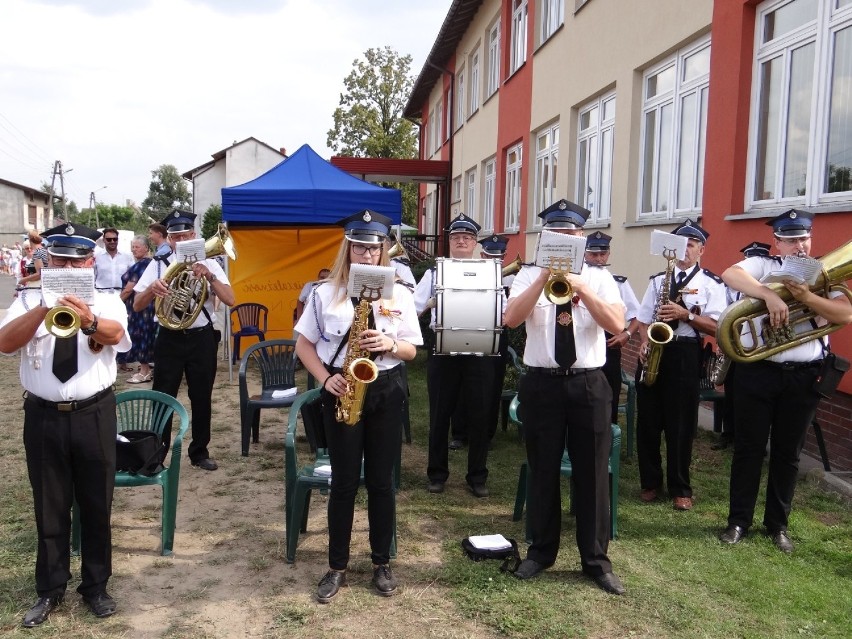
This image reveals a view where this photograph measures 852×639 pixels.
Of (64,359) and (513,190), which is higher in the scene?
(513,190)

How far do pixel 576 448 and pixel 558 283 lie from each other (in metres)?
0.96

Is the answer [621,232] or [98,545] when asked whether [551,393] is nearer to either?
[98,545]

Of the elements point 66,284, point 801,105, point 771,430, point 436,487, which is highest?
point 801,105

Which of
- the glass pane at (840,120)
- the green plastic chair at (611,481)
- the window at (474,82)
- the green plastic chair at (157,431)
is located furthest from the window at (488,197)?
the green plastic chair at (157,431)

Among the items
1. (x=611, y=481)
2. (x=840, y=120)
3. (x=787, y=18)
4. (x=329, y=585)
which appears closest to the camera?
(x=329, y=585)

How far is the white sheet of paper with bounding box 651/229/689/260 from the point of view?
205 inches

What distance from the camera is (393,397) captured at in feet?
12.5

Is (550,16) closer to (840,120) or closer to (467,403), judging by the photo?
(840,120)

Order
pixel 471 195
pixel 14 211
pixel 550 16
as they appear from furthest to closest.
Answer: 1. pixel 14 211
2. pixel 471 195
3. pixel 550 16

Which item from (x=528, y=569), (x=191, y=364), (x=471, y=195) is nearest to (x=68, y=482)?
(x=191, y=364)

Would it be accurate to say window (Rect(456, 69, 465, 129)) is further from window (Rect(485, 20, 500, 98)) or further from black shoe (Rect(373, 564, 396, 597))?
black shoe (Rect(373, 564, 396, 597))

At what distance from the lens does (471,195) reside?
2106cm

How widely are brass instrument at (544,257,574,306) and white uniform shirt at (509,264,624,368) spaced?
0.67ft

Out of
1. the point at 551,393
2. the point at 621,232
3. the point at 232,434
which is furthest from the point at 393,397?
the point at 621,232
